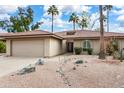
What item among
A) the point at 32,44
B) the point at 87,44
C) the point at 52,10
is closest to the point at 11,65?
the point at 32,44

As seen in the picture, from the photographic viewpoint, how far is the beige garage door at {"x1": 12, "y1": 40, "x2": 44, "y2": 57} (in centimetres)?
2402

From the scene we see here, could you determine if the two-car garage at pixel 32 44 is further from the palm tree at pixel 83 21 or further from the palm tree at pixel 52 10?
the palm tree at pixel 83 21

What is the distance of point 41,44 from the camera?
2391 cm

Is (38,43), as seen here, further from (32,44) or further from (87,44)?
(87,44)

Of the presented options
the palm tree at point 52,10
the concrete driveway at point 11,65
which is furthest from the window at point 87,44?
the palm tree at point 52,10

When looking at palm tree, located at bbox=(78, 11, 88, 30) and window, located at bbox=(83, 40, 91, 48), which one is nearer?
window, located at bbox=(83, 40, 91, 48)

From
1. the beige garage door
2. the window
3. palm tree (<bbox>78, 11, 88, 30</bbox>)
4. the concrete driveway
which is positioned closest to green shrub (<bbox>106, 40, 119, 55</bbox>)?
the window

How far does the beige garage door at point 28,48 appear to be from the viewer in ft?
78.8

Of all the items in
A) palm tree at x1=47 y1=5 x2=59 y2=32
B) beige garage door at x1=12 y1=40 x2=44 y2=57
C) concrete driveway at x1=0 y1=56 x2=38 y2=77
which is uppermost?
palm tree at x1=47 y1=5 x2=59 y2=32

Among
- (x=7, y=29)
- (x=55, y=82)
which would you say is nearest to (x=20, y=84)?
(x=55, y=82)

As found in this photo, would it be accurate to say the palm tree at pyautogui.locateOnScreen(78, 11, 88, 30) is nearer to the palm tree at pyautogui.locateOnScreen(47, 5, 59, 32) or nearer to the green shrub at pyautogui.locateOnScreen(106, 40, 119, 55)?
the palm tree at pyautogui.locateOnScreen(47, 5, 59, 32)

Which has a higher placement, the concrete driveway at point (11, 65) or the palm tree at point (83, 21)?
the palm tree at point (83, 21)
